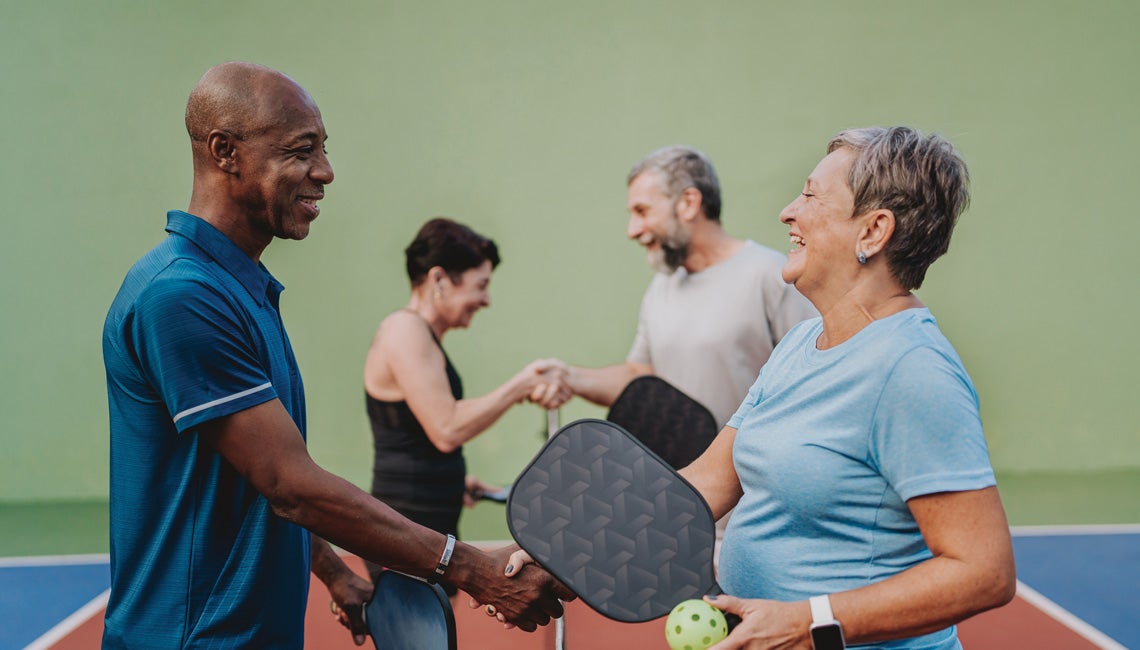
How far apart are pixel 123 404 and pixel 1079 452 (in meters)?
7.23

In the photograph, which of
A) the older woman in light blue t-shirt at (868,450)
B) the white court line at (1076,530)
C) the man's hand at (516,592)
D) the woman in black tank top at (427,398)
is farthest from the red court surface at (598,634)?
the older woman in light blue t-shirt at (868,450)

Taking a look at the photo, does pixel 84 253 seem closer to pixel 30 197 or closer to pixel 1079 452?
pixel 30 197

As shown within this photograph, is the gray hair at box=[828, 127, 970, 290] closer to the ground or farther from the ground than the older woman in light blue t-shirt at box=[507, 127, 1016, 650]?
farther from the ground

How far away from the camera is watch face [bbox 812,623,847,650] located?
144 centimetres

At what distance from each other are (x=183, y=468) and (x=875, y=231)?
1.27 metres

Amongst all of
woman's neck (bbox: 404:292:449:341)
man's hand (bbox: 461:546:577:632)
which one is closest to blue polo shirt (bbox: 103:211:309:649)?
man's hand (bbox: 461:546:577:632)

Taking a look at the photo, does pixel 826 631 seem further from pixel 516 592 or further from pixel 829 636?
pixel 516 592

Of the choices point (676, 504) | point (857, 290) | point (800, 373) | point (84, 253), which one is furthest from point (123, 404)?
point (84, 253)

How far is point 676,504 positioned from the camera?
1.79 m

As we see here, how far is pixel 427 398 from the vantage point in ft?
11.2

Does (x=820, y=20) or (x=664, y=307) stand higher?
(x=820, y=20)

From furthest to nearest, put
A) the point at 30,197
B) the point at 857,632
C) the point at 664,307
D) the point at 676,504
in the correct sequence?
1. the point at 30,197
2. the point at 664,307
3. the point at 676,504
4. the point at 857,632

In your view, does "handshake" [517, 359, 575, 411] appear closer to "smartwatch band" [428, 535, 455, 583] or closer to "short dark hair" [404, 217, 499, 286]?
"short dark hair" [404, 217, 499, 286]

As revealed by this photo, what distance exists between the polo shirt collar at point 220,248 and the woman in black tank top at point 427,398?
1.59m
